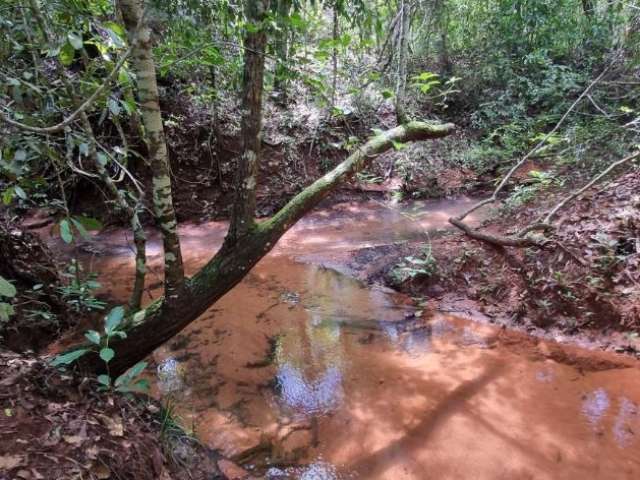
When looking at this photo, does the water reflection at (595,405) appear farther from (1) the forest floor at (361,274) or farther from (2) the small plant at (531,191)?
(2) the small plant at (531,191)

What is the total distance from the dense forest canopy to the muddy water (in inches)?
23.2

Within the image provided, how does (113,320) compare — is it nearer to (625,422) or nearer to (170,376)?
(170,376)

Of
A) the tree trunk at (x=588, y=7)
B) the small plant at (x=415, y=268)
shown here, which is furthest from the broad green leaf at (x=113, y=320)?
the tree trunk at (x=588, y=7)

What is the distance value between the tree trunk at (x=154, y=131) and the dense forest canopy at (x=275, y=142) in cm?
1

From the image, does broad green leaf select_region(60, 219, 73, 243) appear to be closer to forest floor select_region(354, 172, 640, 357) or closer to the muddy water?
the muddy water

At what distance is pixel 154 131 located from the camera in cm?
264

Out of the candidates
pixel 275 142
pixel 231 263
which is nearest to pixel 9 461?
pixel 231 263

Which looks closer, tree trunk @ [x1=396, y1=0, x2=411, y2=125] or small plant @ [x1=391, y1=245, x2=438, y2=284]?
tree trunk @ [x1=396, y1=0, x2=411, y2=125]

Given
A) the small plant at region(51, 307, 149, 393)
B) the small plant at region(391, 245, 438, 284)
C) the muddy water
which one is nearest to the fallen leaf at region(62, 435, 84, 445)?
the small plant at region(51, 307, 149, 393)

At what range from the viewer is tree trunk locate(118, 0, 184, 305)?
96.1 inches

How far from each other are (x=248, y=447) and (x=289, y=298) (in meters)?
2.39

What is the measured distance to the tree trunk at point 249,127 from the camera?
2754mm

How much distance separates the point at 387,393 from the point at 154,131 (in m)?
2.57

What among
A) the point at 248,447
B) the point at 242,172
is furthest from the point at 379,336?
the point at 242,172
